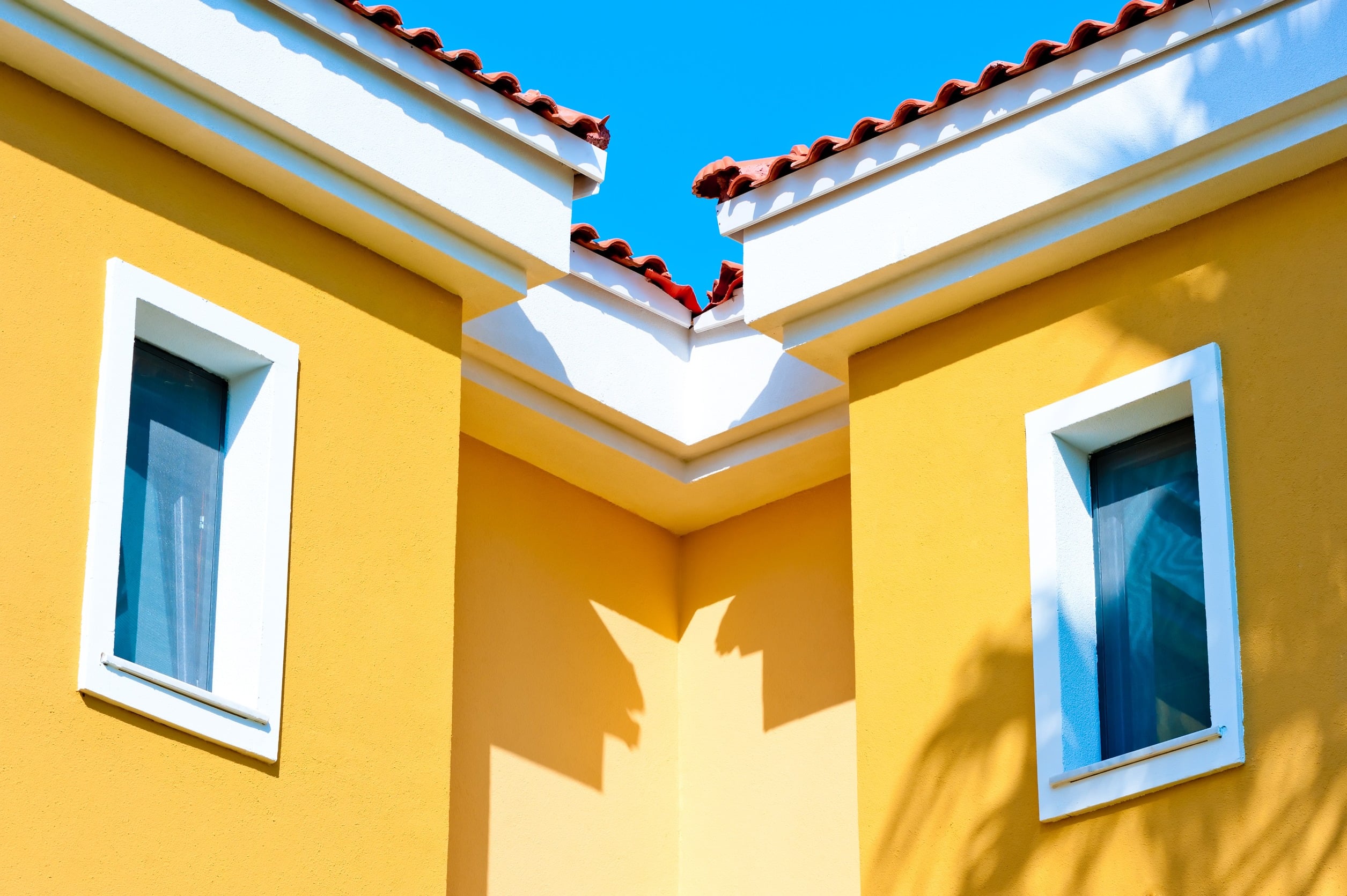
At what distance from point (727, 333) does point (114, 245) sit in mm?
3970

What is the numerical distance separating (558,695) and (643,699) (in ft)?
2.15

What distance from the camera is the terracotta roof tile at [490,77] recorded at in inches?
352

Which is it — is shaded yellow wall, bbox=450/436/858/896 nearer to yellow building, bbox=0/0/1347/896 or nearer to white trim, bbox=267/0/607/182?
yellow building, bbox=0/0/1347/896

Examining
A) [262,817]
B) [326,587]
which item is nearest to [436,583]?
[326,587]

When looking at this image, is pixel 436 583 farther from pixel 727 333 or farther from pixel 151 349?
pixel 727 333

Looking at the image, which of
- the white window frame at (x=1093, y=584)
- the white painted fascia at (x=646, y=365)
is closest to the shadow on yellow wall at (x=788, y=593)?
the white painted fascia at (x=646, y=365)

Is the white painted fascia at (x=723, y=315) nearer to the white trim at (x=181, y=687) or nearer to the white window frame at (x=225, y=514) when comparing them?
the white window frame at (x=225, y=514)

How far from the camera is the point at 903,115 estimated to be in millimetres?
9461

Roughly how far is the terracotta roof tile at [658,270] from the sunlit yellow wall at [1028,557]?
4.80 ft

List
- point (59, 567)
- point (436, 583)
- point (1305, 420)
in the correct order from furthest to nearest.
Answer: point (436, 583), point (1305, 420), point (59, 567)

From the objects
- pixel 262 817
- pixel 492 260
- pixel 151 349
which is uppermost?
pixel 492 260

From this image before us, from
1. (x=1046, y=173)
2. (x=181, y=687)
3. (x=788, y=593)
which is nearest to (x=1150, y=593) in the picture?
(x=1046, y=173)

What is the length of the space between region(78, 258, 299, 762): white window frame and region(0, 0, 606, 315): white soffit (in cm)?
71

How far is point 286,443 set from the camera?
8.45 m
